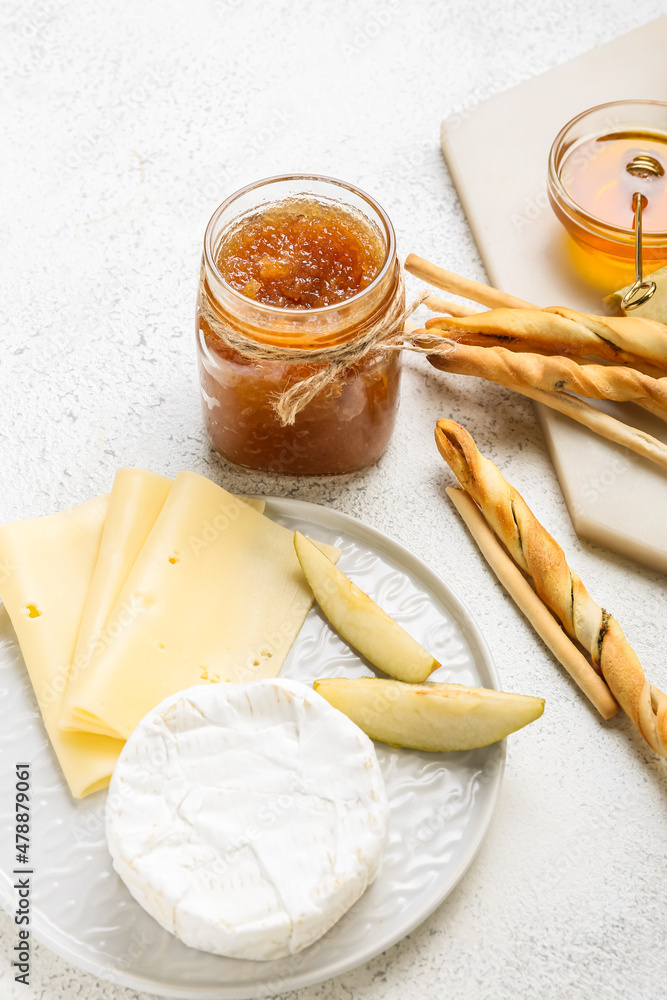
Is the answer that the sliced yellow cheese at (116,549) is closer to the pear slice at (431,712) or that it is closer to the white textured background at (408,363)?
the white textured background at (408,363)

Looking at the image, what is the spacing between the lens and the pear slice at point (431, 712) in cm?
124

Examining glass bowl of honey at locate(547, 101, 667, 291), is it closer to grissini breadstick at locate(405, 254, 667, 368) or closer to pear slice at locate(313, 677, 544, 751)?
grissini breadstick at locate(405, 254, 667, 368)

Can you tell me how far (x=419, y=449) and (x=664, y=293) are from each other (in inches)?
20.3

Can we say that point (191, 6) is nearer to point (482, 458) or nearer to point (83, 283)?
point (83, 283)

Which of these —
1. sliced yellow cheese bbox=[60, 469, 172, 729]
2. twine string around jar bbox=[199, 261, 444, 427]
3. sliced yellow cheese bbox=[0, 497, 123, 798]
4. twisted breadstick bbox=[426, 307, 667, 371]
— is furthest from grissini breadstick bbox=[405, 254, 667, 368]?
sliced yellow cheese bbox=[0, 497, 123, 798]

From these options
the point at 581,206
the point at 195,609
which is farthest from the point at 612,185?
the point at 195,609

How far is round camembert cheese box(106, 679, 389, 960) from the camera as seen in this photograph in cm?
107

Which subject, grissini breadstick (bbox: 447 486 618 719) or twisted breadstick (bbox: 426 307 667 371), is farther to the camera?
twisted breadstick (bbox: 426 307 667 371)

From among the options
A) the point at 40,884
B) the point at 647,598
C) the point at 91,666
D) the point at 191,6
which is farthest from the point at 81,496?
the point at 191,6

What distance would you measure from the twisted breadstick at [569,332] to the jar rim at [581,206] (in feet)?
0.57

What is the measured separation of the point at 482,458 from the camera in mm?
1529

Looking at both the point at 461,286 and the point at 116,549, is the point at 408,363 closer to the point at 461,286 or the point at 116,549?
the point at 461,286

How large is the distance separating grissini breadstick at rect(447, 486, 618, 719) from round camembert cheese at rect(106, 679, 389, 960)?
0.39 meters

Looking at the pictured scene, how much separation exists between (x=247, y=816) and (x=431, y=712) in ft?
0.95
